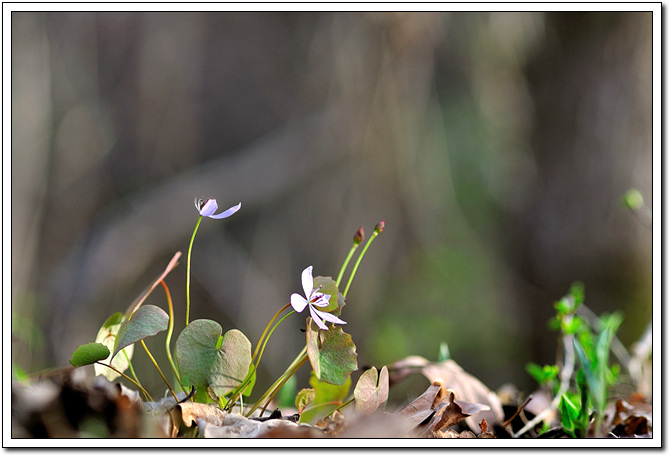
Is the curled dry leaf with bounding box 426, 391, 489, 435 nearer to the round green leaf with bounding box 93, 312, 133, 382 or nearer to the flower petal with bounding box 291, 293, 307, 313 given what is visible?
the flower petal with bounding box 291, 293, 307, 313

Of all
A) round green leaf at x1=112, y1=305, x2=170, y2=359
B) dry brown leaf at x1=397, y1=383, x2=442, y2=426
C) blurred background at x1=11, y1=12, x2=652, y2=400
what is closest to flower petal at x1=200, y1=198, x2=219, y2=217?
round green leaf at x1=112, y1=305, x2=170, y2=359

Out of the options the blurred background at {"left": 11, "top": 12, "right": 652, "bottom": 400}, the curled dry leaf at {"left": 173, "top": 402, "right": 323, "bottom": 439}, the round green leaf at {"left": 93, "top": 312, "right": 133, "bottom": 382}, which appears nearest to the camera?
the curled dry leaf at {"left": 173, "top": 402, "right": 323, "bottom": 439}

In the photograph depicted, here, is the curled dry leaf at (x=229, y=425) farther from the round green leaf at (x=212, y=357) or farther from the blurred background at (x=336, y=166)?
the blurred background at (x=336, y=166)

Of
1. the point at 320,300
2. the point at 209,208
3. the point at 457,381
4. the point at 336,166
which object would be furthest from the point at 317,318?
the point at 336,166

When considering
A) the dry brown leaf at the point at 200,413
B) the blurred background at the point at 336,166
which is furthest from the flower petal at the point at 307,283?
the blurred background at the point at 336,166

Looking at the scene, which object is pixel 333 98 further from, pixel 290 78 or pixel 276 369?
pixel 276 369

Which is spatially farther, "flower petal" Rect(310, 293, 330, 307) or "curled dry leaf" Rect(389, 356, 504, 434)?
"curled dry leaf" Rect(389, 356, 504, 434)

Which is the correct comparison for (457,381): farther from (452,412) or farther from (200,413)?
(200,413)
